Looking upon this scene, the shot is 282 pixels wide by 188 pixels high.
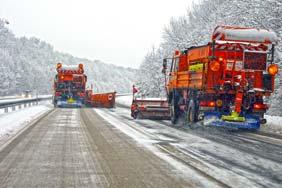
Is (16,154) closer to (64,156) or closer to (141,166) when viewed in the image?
A: (64,156)

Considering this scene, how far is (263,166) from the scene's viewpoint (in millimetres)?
8906

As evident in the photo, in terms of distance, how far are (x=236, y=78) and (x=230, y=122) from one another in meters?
1.45

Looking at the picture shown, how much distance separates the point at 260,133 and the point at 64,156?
27.8ft

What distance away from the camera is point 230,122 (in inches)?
629

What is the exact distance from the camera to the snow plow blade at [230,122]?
16062 millimetres

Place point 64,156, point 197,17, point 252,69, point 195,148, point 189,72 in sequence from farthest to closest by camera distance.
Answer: point 197,17, point 189,72, point 252,69, point 195,148, point 64,156

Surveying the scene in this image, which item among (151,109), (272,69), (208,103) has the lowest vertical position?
(151,109)

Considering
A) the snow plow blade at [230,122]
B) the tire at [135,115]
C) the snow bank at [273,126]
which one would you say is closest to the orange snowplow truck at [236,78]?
the snow plow blade at [230,122]

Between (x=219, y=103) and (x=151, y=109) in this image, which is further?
(x=151, y=109)

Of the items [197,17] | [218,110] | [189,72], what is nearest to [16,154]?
[218,110]

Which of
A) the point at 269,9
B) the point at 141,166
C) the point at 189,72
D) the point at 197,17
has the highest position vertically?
the point at 197,17

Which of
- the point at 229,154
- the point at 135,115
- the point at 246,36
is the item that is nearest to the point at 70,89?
the point at 135,115

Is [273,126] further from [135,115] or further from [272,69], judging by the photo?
[135,115]

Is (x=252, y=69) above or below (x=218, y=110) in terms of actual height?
above
